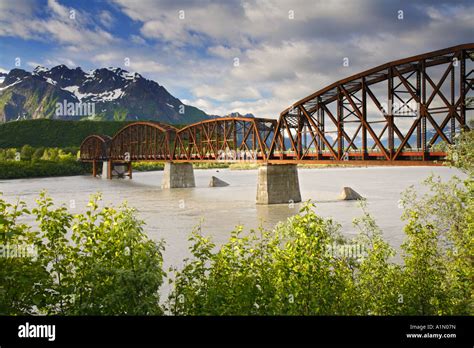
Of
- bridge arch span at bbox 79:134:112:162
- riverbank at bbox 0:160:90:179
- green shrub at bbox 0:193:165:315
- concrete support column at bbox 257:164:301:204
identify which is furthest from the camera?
bridge arch span at bbox 79:134:112:162

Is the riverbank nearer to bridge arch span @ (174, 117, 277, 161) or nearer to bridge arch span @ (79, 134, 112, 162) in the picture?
bridge arch span @ (79, 134, 112, 162)

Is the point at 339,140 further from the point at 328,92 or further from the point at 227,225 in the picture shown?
the point at 227,225

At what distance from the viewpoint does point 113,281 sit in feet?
33.8

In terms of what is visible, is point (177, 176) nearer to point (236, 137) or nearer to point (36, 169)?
point (236, 137)

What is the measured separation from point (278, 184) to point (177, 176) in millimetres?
45753

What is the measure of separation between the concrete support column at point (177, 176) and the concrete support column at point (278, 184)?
42.3 meters

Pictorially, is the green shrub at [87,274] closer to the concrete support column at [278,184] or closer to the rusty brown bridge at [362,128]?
the rusty brown bridge at [362,128]

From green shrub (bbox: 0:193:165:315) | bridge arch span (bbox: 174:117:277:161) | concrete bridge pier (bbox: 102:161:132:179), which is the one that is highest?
bridge arch span (bbox: 174:117:277:161)

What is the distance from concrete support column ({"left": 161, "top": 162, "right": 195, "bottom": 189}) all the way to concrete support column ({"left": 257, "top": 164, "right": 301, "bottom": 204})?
42.3 m

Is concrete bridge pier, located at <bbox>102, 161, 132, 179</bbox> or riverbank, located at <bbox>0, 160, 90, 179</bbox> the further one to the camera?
concrete bridge pier, located at <bbox>102, 161, 132, 179</bbox>

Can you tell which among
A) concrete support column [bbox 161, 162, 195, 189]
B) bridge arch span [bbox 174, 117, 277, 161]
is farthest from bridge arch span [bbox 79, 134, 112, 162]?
bridge arch span [bbox 174, 117, 277, 161]

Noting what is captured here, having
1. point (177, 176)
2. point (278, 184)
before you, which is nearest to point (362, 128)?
point (278, 184)

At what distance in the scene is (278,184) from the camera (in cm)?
6338

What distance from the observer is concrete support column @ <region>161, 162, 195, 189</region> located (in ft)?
336
